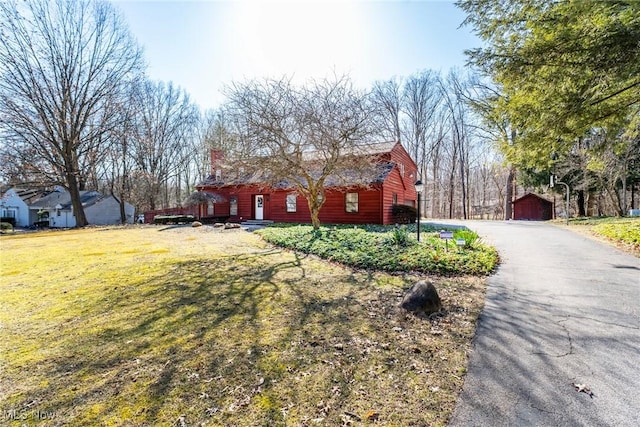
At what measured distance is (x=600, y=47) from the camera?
18.2 ft

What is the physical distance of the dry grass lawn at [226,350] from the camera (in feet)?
7.32

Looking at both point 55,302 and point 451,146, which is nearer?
point 55,302

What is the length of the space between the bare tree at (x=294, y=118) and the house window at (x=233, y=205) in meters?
11.6

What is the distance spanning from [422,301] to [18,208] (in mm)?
43359

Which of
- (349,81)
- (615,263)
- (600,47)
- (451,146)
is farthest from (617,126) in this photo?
(451,146)

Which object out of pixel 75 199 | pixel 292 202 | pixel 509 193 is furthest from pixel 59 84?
pixel 509 193

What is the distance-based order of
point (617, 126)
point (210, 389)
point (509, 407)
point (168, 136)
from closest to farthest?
point (509, 407) < point (210, 389) < point (617, 126) < point (168, 136)

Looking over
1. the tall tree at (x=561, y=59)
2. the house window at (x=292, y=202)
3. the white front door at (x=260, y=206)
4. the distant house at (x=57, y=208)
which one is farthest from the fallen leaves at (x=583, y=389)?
the distant house at (x=57, y=208)

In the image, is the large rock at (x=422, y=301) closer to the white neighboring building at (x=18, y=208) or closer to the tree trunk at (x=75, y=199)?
the tree trunk at (x=75, y=199)

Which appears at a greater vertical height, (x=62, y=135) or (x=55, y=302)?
(x=62, y=135)

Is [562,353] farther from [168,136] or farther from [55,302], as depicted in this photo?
[168,136]

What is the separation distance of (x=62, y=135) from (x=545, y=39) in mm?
24543

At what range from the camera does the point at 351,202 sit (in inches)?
648

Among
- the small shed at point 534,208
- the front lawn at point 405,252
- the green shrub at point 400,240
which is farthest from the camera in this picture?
the small shed at point 534,208
